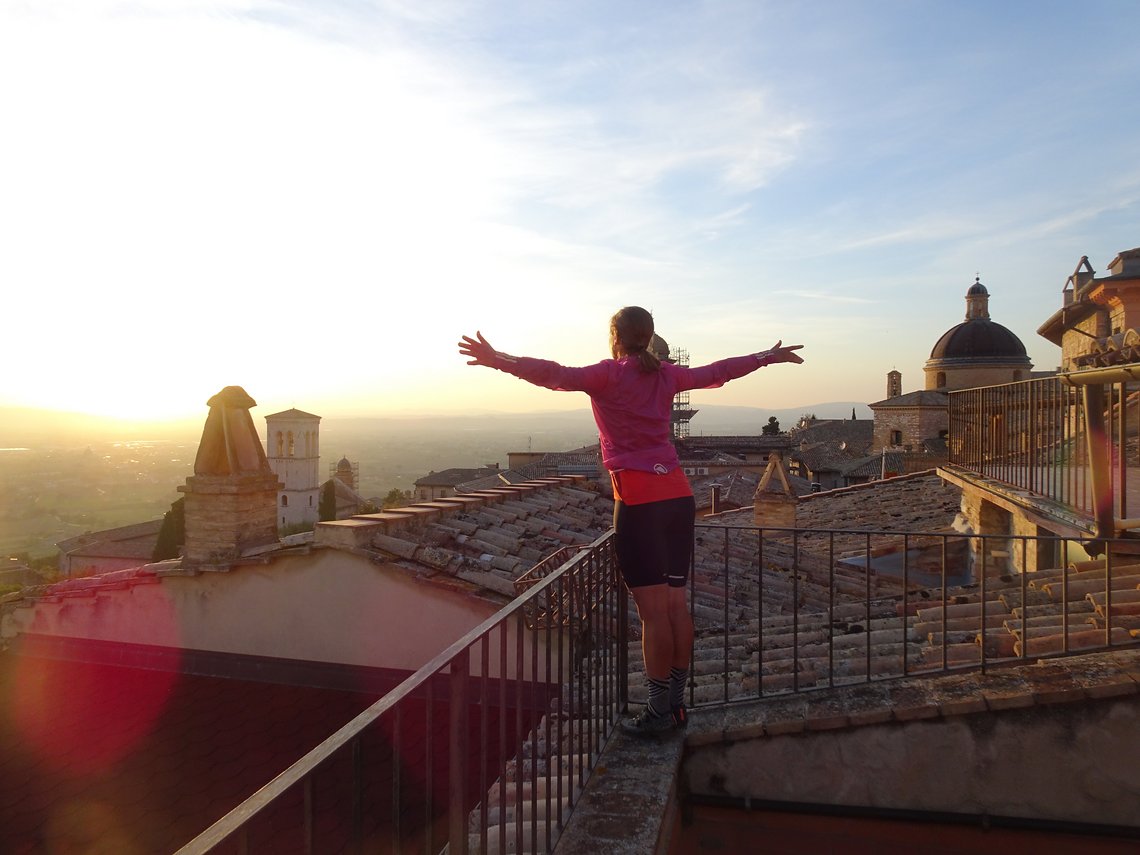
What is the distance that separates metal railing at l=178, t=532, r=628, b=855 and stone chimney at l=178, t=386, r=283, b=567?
4.18 m

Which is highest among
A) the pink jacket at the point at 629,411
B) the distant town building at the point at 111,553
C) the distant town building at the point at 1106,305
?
the distant town building at the point at 1106,305

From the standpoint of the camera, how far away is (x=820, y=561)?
9.52 metres

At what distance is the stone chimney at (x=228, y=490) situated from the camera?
8484 millimetres

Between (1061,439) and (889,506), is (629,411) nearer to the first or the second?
(1061,439)

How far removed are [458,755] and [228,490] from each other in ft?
24.9

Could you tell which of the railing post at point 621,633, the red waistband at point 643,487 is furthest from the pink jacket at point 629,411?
the railing post at point 621,633

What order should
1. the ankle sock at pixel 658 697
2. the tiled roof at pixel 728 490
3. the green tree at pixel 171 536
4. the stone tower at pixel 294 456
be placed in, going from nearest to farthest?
the ankle sock at pixel 658 697
the tiled roof at pixel 728 490
the green tree at pixel 171 536
the stone tower at pixel 294 456

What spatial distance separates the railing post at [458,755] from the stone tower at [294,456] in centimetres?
6239

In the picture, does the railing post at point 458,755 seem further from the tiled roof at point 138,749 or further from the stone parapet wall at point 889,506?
the stone parapet wall at point 889,506

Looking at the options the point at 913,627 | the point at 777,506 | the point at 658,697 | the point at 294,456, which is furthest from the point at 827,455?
the point at 658,697

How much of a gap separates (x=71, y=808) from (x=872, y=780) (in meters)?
4.87

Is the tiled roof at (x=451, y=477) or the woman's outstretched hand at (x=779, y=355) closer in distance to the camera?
the woman's outstretched hand at (x=779, y=355)

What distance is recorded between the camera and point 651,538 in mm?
3219

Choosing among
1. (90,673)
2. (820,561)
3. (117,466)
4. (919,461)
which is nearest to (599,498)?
(820,561)
